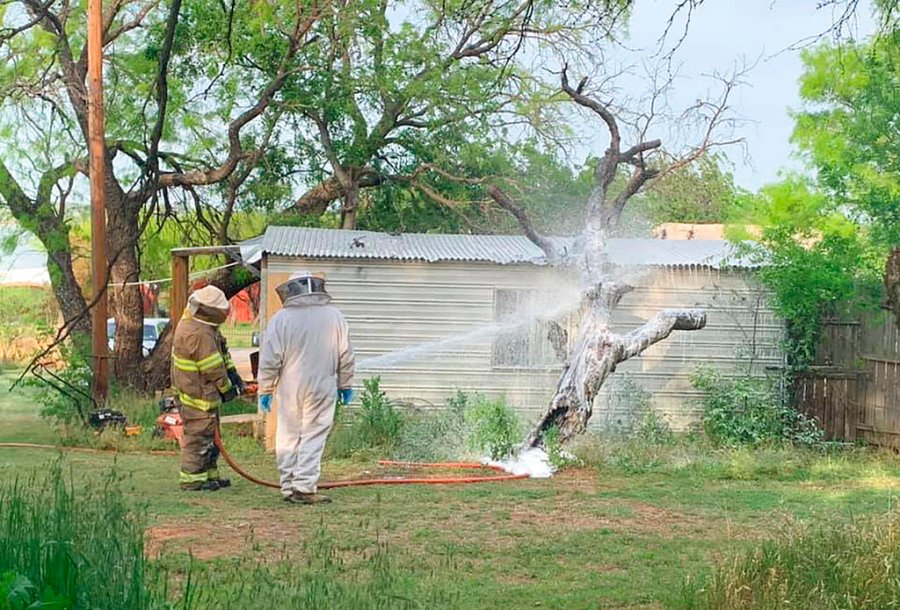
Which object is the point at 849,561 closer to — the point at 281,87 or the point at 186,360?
the point at 186,360

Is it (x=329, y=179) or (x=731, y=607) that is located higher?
(x=329, y=179)

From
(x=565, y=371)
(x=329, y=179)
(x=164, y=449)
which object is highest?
(x=329, y=179)

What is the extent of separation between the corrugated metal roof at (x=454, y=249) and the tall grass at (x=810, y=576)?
849cm

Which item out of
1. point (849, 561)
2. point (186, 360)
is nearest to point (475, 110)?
point (186, 360)

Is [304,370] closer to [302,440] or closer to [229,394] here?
[302,440]

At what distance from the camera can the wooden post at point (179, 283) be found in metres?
14.1

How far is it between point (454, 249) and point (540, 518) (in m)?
6.78

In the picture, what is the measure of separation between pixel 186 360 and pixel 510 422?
3.88 m

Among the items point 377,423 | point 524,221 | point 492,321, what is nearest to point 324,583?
point 377,423

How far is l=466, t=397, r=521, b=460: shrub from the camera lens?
1148 centimetres

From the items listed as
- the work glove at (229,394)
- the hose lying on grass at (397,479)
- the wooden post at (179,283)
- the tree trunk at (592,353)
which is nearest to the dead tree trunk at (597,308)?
the tree trunk at (592,353)

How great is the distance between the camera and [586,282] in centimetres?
1227

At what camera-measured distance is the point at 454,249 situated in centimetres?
1467

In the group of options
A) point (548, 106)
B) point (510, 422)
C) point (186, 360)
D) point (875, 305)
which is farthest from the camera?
point (548, 106)
